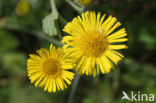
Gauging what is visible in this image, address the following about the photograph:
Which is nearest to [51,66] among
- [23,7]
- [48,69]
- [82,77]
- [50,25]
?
[48,69]

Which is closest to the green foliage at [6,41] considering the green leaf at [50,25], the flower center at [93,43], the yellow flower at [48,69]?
the yellow flower at [48,69]

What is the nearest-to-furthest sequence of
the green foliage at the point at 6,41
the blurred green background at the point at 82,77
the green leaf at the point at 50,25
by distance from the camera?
the green leaf at the point at 50,25, the blurred green background at the point at 82,77, the green foliage at the point at 6,41

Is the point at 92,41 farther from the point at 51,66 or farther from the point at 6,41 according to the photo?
the point at 6,41

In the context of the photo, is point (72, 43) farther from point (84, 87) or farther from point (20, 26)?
point (20, 26)

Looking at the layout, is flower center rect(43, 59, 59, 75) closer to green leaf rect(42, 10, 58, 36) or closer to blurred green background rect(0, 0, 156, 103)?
green leaf rect(42, 10, 58, 36)

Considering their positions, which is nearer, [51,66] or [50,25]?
[50,25]

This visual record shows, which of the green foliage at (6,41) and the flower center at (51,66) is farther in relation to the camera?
the green foliage at (6,41)

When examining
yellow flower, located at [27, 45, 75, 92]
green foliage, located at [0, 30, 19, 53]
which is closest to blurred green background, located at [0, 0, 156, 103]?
green foliage, located at [0, 30, 19, 53]

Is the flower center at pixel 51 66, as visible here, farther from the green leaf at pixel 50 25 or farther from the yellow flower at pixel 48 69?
the green leaf at pixel 50 25
